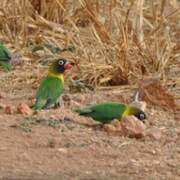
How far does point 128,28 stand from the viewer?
716 cm

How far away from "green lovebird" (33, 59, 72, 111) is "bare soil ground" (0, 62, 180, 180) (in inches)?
2.4

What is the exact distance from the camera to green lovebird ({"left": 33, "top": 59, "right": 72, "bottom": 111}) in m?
5.90

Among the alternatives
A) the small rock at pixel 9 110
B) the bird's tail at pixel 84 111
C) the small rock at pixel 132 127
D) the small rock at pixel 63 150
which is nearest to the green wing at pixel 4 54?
the small rock at pixel 9 110

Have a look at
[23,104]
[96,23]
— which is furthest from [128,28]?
[23,104]

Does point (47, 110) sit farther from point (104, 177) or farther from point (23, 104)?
point (104, 177)

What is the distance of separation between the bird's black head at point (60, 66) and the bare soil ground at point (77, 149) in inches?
13.1

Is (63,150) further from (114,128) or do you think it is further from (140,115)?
(140,115)

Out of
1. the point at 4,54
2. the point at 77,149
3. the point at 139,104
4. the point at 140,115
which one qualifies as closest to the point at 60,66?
the point at 139,104

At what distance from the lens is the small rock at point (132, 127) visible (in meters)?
5.27

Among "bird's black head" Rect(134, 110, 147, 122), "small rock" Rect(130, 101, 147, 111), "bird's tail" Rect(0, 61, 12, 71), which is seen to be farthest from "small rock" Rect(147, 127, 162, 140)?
"bird's tail" Rect(0, 61, 12, 71)

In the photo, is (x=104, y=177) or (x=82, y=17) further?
(x=82, y=17)

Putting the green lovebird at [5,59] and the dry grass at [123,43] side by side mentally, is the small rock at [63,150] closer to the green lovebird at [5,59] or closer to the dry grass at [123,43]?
the dry grass at [123,43]

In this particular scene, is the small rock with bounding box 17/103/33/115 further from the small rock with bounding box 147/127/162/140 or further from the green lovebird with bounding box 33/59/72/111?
the small rock with bounding box 147/127/162/140

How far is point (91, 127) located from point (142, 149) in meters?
0.58
